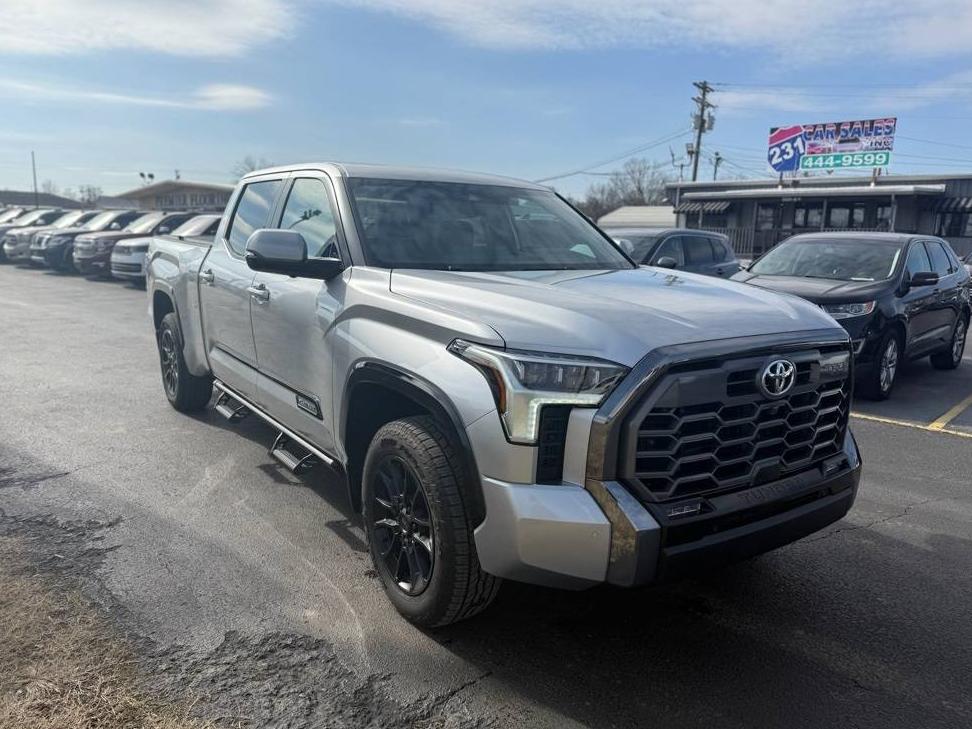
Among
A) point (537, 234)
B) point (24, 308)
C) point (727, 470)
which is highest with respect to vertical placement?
point (537, 234)

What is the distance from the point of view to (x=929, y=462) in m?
5.74

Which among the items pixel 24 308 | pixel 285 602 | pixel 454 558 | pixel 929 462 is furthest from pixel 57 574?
pixel 24 308

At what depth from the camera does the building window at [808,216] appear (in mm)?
34031

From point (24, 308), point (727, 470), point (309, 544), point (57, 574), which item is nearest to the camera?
point (727, 470)

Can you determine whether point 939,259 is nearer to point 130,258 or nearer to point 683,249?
point 683,249

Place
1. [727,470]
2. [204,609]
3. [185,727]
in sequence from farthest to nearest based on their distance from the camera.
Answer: [204,609], [727,470], [185,727]

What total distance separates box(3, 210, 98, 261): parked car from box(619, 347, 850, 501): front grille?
24025mm

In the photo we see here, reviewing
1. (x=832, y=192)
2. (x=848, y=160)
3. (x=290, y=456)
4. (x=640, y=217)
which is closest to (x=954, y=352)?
(x=290, y=456)

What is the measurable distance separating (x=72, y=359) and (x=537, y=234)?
22.5 ft

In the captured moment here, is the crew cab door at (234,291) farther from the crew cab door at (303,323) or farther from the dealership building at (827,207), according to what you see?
the dealership building at (827,207)

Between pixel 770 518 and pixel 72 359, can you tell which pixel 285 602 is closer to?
pixel 770 518

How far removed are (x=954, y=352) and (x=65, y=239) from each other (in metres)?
21.1

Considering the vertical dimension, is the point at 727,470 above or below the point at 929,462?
above

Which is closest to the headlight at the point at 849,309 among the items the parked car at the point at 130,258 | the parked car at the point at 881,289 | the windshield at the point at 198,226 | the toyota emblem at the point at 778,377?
the parked car at the point at 881,289
